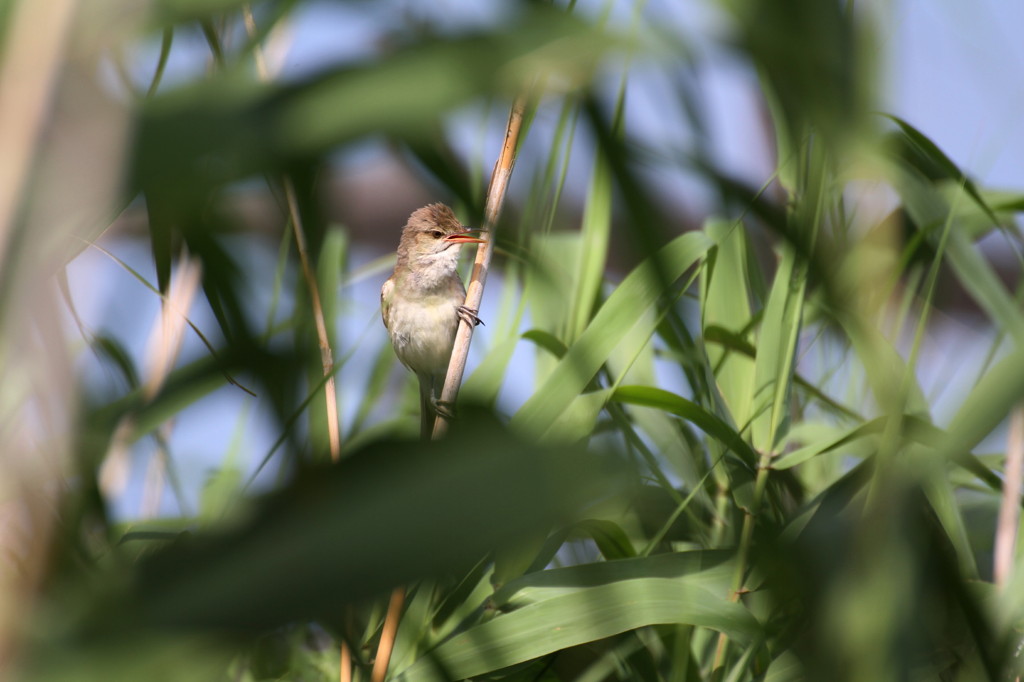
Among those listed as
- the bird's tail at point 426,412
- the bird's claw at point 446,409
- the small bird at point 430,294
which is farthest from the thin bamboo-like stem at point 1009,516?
the small bird at point 430,294

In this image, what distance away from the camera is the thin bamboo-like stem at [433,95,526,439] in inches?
59.5

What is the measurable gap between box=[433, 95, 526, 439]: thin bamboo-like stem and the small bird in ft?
4.11

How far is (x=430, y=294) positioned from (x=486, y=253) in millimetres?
1491

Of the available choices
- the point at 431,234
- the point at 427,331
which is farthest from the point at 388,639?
the point at 431,234

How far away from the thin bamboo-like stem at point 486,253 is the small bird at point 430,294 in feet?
4.11

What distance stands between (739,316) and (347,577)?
1527mm

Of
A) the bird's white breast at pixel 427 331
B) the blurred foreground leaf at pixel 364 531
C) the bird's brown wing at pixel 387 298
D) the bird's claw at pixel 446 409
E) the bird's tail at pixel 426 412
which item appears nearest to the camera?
the blurred foreground leaf at pixel 364 531

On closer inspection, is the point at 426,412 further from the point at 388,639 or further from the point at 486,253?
the point at 388,639

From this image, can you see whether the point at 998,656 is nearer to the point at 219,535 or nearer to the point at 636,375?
the point at 219,535

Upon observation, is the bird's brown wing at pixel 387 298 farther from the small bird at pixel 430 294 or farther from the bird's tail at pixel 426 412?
the bird's tail at pixel 426 412

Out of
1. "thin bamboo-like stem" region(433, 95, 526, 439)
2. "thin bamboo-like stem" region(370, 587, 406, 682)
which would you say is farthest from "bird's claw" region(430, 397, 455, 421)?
"thin bamboo-like stem" region(370, 587, 406, 682)

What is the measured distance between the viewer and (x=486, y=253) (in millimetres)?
1706

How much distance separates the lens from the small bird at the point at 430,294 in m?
3.10

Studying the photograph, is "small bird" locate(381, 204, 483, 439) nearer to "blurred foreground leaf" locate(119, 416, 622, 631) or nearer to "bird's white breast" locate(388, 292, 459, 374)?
"bird's white breast" locate(388, 292, 459, 374)
